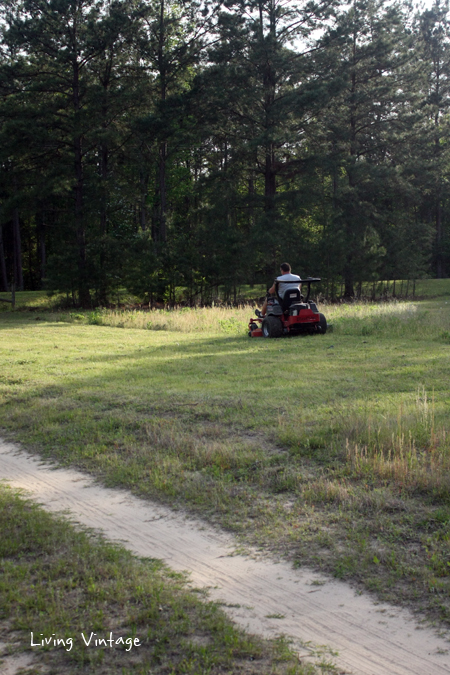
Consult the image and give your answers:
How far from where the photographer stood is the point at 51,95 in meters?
30.7

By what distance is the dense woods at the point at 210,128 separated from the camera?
96.0ft

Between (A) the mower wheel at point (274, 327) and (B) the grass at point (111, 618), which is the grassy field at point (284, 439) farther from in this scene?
(A) the mower wheel at point (274, 327)

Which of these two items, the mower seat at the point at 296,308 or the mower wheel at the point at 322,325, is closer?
the mower seat at the point at 296,308

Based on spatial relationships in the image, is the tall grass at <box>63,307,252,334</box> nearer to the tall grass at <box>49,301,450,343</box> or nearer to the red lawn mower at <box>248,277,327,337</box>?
the tall grass at <box>49,301,450,343</box>

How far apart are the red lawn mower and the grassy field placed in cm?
202

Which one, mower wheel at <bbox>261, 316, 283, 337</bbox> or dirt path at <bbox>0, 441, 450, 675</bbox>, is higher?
mower wheel at <bbox>261, 316, 283, 337</bbox>

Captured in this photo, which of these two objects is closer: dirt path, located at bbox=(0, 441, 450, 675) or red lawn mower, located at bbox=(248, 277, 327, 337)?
dirt path, located at bbox=(0, 441, 450, 675)

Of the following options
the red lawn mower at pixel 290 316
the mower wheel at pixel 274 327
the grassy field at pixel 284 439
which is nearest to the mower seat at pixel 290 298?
the red lawn mower at pixel 290 316

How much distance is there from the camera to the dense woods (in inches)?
1152

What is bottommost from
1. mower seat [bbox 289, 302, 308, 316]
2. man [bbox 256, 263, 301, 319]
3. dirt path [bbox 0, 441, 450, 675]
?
dirt path [bbox 0, 441, 450, 675]

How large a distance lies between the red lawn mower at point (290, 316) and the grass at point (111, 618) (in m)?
11.3

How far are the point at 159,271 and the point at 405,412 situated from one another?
84.6ft

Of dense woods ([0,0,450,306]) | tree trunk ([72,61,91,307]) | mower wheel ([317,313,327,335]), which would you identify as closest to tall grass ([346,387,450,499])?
mower wheel ([317,313,327,335])

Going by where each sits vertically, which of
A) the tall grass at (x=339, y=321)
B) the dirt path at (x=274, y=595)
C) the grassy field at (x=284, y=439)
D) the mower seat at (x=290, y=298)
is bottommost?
the dirt path at (x=274, y=595)
